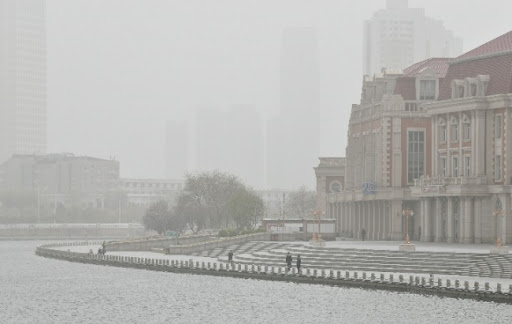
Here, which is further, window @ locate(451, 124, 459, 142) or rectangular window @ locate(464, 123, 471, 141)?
window @ locate(451, 124, 459, 142)

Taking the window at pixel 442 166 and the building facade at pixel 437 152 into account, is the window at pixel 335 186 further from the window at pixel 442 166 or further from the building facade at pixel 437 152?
the window at pixel 442 166

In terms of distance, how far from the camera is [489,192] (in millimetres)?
114062

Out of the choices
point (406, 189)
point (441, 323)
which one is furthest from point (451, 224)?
point (441, 323)

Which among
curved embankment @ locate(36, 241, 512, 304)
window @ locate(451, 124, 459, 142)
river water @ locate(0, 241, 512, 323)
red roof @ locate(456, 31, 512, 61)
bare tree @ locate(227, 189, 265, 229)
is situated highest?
red roof @ locate(456, 31, 512, 61)

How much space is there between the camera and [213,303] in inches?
3292

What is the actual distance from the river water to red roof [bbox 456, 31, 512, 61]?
31641 mm

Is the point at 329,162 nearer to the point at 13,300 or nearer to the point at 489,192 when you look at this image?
the point at 489,192

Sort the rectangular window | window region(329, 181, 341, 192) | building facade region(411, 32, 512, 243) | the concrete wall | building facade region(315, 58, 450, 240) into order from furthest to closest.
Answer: window region(329, 181, 341, 192) → the concrete wall → building facade region(315, 58, 450, 240) → the rectangular window → building facade region(411, 32, 512, 243)

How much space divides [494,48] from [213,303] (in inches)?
1749

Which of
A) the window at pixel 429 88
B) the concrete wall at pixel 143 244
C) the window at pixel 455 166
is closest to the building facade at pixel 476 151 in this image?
the window at pixel 455 166

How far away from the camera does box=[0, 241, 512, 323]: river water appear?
238ft

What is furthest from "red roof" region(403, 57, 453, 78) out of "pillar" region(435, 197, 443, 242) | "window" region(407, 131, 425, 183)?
"pillar" region(435, 197, 443, 242)

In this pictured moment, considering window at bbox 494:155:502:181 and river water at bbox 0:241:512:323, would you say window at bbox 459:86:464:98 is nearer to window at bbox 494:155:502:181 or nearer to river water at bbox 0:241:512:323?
window at bbox 494:155:502:181

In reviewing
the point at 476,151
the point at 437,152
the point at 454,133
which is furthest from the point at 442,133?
the point at 476,151
